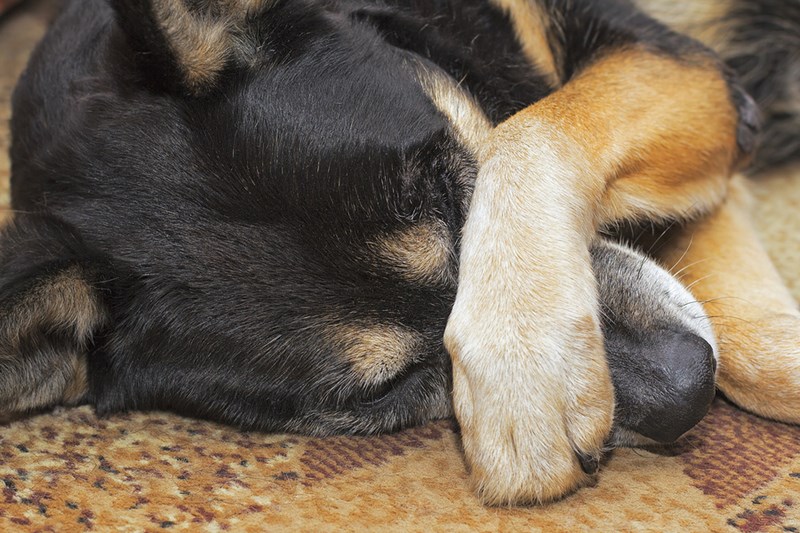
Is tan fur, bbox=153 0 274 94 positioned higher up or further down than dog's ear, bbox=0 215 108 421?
higher up

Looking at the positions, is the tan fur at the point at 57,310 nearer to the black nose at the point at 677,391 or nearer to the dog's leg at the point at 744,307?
the black nose at the point at 677,391

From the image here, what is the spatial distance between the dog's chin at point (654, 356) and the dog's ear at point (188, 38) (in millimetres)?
848

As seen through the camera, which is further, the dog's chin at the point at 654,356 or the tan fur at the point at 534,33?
the tan fur at the point at 534,33

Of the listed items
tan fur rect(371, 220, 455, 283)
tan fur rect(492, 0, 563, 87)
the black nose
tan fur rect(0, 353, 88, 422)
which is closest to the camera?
the black nose

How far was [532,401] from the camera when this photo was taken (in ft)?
4.86

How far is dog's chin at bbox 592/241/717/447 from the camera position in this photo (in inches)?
58.7

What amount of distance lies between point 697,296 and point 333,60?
963mm

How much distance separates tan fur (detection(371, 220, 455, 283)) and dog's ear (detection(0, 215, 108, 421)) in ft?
1.99

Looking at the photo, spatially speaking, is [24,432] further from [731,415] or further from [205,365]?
[731,415]

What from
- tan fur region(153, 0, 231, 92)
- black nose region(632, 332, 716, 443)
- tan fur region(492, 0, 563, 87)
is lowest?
black nose region(632, 332, 716, 443)

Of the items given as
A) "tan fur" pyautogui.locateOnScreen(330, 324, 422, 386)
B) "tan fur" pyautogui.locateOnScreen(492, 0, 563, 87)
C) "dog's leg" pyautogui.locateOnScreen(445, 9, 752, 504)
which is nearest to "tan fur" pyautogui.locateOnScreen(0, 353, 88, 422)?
"tan fur" pyautogui.locateOnScreen(330, 324, 422, 386)

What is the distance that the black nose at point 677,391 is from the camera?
148 centimetres

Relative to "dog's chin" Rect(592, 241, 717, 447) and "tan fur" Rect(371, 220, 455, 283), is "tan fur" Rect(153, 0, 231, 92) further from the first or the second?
"dog's chin" Rect(592, 241, 717, 447)

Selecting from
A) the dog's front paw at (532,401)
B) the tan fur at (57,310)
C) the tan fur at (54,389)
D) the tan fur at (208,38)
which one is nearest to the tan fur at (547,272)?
the dog's front paw at (532,401)
